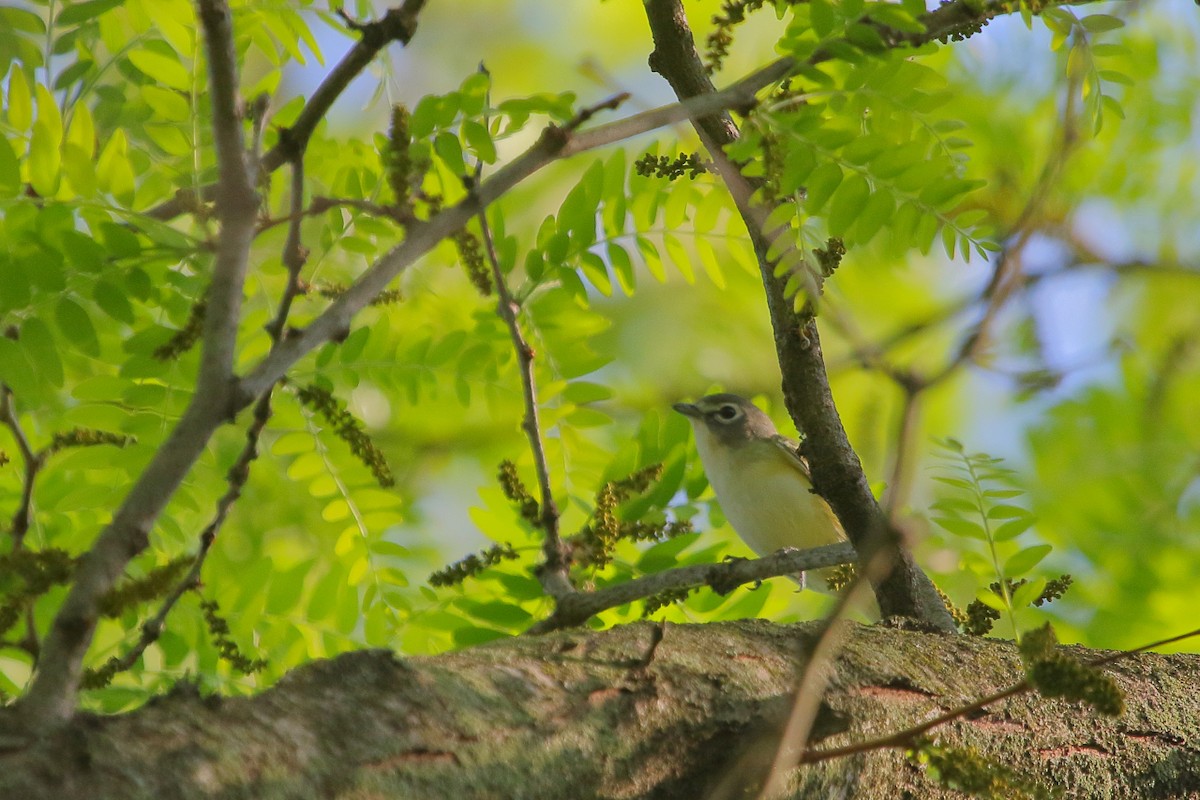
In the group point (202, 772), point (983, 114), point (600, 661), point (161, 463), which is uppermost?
point (983, 114)

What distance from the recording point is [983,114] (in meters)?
5.20

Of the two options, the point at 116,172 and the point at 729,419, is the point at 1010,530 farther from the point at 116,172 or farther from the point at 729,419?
the point at 729,419

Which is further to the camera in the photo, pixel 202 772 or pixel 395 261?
pixel 395 261

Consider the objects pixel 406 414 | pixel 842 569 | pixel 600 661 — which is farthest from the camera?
pixel 406 414

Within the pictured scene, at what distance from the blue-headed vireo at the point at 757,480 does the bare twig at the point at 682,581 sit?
111 inches

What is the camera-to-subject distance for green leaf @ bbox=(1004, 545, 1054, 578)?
2.87 meters

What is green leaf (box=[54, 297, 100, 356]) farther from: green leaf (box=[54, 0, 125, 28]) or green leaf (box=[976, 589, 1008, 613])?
green leaf (box=[976, 589, 1008, 613])

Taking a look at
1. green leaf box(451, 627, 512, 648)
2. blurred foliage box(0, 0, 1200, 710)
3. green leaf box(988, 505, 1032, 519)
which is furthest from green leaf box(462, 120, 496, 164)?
green leaf box(988, 505, 1032, 519)

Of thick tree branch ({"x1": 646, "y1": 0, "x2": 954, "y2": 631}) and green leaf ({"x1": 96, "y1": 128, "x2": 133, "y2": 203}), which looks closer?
green leaf ({"x1": 96, "y1": 128, "x2": 133, "y2": 203})

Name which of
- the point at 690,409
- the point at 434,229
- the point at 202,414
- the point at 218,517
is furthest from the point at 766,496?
the point at 202,414

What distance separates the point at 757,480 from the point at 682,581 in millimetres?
3371

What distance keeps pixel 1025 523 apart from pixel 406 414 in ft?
9.36

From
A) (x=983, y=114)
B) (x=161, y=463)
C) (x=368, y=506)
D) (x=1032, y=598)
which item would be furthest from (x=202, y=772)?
(x=983, y=114)

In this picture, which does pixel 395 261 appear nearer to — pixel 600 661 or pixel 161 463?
pixel 161 463
